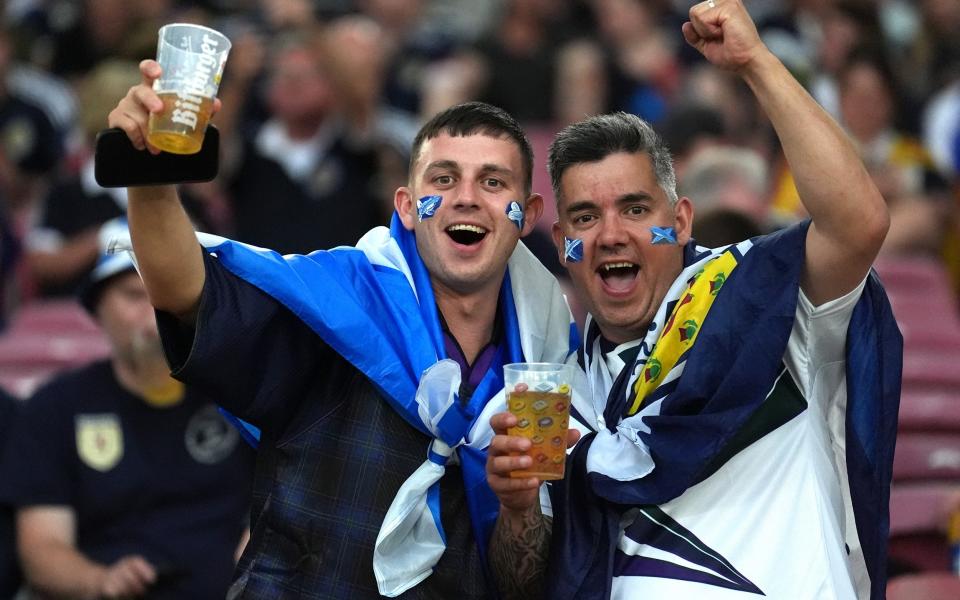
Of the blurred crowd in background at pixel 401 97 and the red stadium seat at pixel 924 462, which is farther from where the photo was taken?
the blurred crowd in background at pixel 401 97

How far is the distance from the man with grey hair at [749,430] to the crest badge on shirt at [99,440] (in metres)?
2.27

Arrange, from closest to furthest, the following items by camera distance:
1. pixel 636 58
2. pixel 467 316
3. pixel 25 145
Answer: pixel 467 316, pixel 25 145, pixel 636 58

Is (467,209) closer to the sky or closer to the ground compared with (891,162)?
closer to the ground

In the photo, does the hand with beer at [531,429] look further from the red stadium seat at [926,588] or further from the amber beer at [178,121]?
the red stadium seat at [926,588]

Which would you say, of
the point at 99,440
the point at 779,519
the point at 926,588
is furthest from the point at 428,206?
the point at 99,440

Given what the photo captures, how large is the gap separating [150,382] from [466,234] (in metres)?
2.13

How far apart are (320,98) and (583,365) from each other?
4218 mm

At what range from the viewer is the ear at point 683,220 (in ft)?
13.1

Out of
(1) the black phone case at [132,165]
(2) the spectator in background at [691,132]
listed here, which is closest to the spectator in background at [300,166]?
(2) the spectator in background at [691,132]

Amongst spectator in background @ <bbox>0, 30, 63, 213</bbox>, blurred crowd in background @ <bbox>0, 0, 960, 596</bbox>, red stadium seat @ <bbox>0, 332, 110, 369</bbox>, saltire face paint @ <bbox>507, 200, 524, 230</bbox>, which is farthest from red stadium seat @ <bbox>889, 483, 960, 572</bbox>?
spectator in background @ <bbox>0, 30, 63, 213</bbox>

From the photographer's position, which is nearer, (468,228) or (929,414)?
(468,228)

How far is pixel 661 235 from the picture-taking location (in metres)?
3.89

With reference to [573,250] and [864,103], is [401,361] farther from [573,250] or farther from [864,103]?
[864,103]

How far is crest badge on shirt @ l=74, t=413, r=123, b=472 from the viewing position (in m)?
5.53
